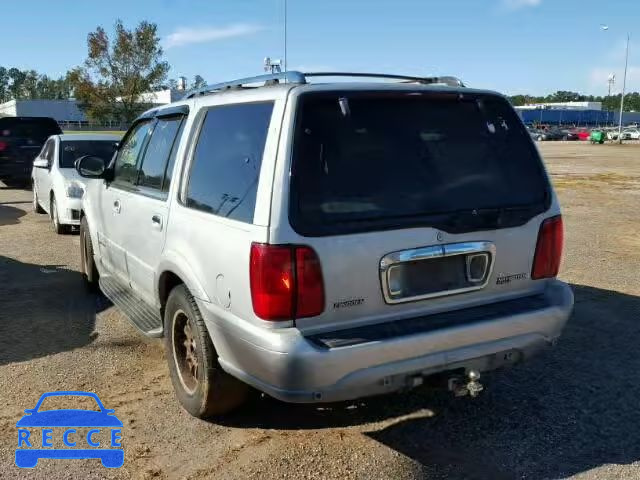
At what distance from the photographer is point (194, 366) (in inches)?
149

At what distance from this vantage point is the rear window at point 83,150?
10.7 m

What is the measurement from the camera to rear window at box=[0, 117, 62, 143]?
1639cm

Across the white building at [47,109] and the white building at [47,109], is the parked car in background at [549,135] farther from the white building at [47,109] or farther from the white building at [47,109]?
the white building at [47,109]

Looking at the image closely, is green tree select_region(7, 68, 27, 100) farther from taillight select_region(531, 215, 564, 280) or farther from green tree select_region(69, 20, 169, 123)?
taillight select_region(531, 215, 564, 280)

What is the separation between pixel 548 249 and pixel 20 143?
1557 cm

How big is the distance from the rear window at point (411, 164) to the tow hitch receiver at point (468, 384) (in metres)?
0.75

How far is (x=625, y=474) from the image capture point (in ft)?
10.5

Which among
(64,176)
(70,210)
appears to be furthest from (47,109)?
(70,210)

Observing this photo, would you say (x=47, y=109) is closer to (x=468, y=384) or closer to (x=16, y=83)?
(x=16, y=83)

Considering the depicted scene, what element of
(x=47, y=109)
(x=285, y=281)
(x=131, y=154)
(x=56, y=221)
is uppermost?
(x=47, y=109)

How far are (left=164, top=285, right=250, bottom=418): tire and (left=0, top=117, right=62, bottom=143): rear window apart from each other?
564 inches

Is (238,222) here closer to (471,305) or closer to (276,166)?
(276,166)

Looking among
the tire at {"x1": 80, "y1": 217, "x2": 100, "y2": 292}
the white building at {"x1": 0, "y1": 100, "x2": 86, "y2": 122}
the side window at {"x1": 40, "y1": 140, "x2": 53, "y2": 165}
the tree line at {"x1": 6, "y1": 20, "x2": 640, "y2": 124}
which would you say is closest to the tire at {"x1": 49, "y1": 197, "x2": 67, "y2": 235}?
the side window at {"x1": 40, "y1": 140, "x2": 53, "y2": 165}

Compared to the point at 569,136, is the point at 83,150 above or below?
above
